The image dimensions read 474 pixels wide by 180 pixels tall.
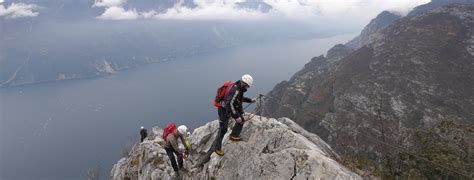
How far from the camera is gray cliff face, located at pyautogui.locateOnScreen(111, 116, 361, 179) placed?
1367 centimetres

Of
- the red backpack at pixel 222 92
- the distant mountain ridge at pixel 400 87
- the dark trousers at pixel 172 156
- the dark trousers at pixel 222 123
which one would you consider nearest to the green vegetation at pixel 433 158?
the dark trousers at pixel 222 123

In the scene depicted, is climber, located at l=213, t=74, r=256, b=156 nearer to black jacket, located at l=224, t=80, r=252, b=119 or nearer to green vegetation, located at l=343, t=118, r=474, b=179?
black jacket, located at l=224, t=80, r=252, b=119

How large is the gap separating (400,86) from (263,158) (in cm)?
10304

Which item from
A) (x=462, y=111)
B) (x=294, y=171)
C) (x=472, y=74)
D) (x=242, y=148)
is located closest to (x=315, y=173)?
(x=294, y=171)

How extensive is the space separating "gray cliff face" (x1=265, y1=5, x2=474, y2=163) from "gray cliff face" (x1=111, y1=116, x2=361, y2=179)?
4486 centimetres

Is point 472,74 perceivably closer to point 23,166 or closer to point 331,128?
point 331,128

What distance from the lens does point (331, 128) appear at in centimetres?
10194

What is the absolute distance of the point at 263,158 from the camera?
50.8 feet

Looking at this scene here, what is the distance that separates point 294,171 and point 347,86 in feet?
390

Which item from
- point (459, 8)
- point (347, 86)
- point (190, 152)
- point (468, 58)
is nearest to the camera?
point (190, 152)

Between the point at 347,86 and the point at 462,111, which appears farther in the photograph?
the point at 347,86

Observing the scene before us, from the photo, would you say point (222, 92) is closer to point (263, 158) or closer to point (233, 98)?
point (233, 98)

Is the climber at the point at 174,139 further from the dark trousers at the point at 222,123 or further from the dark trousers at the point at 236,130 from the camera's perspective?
the dark trousers at the point at 236,130

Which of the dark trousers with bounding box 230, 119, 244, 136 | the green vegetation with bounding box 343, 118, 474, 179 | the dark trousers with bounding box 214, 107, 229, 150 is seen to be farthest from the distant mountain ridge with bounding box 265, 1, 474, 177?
the dark trousers with bounding box 214, 107, 229, 150
